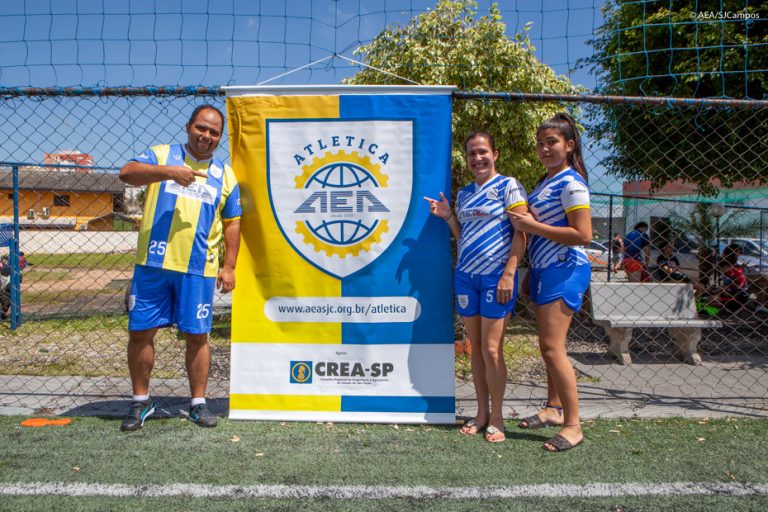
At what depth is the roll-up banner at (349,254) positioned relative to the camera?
3.83 m

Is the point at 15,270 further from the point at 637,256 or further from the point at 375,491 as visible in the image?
the point at 637,256

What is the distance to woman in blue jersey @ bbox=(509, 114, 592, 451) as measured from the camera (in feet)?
11.0

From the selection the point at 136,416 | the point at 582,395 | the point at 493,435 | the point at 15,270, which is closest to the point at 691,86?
the point at 582,395

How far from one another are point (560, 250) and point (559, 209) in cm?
24

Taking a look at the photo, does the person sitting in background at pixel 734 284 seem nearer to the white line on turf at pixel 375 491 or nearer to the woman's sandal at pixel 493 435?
the woman's sandal at pixel 493 435

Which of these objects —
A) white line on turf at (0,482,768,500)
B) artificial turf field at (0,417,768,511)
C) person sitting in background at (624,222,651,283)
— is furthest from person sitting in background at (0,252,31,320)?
person sitting in background at (624,222,651,283)

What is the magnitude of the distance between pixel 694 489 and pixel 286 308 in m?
2.50

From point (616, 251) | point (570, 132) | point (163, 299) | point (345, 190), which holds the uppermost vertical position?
point (570, 132)

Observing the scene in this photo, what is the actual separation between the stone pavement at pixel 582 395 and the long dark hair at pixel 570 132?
172cm

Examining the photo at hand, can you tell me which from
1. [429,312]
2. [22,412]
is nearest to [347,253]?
[429,312]

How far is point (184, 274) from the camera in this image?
3.56 meters

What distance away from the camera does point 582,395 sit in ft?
15.3

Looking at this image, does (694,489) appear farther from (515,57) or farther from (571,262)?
(515,57)

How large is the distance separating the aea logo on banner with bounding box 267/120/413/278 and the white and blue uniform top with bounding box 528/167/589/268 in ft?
2.85
